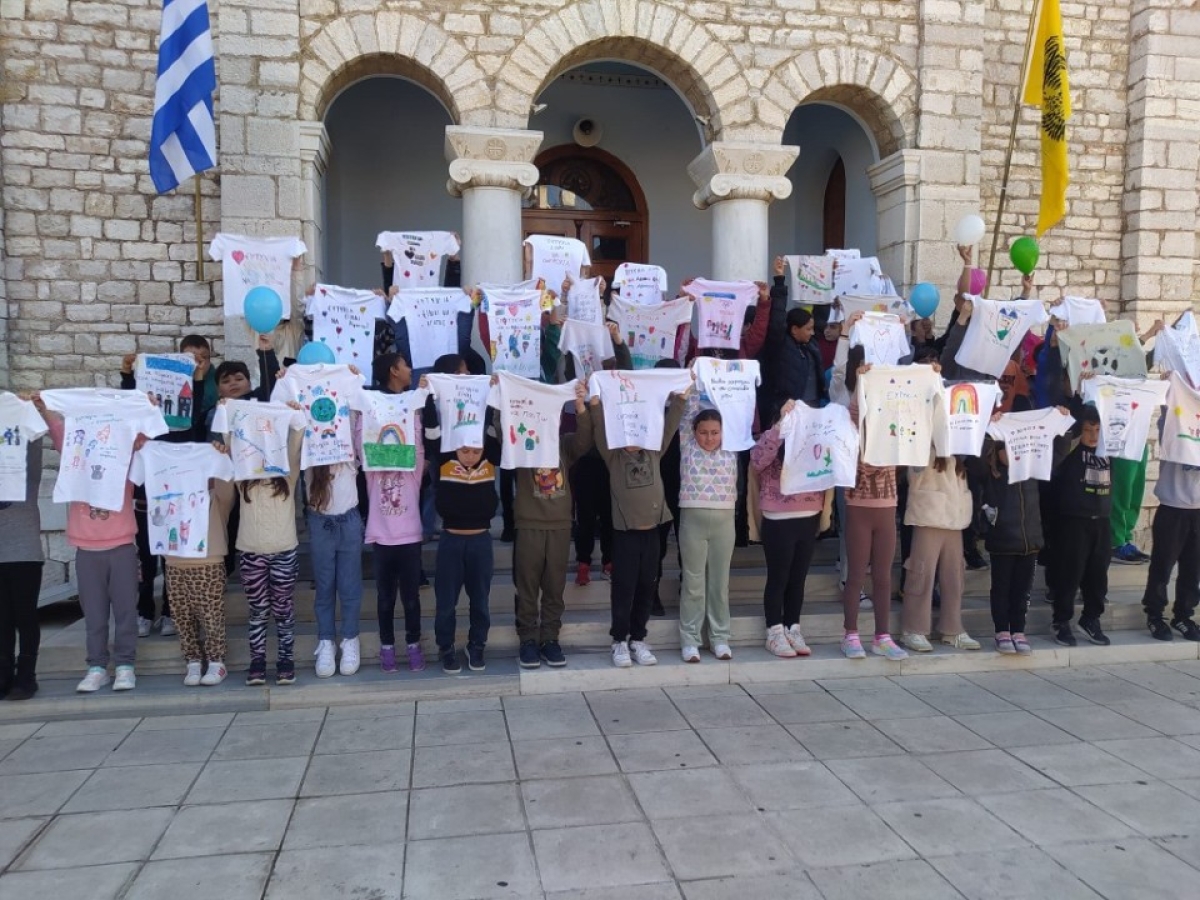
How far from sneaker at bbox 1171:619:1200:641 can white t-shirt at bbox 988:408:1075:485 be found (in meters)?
1.82

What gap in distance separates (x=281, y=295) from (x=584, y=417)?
9.23 ft

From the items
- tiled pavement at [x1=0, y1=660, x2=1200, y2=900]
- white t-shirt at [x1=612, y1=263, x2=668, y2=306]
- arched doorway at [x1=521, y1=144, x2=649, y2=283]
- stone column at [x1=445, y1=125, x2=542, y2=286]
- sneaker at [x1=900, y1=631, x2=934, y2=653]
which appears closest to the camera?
tiled pavement at [x1=0, y1=660, x2=1200, y2=900]

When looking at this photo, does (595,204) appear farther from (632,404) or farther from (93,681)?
(93,681)

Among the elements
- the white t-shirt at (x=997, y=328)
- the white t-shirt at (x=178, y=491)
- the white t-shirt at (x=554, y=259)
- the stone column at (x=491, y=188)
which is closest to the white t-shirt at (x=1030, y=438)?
the white t-shirt at (x=997, y=328)

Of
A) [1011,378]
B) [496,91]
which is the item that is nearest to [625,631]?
[1011,378]

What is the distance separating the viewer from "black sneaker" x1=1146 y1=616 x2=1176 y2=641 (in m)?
6.59

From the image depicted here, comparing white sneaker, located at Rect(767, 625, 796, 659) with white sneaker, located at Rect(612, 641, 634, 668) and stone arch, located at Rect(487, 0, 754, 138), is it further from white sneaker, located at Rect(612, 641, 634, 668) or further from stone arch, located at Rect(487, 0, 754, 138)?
stone arch, located at Rect(487, 0, 754, 138)

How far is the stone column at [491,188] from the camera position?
797cm

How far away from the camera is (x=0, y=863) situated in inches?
137

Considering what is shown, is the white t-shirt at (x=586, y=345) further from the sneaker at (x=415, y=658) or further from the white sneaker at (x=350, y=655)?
the white sneaker at (x=350, y=655)

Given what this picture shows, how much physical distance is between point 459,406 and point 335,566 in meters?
1.30

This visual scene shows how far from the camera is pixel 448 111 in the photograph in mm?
8445

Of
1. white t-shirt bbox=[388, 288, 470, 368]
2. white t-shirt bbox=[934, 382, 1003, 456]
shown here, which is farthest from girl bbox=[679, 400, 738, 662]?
white t-shirt bbox=[388, 288, 470, 368]

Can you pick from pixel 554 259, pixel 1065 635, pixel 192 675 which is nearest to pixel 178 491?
pixel 192 675
